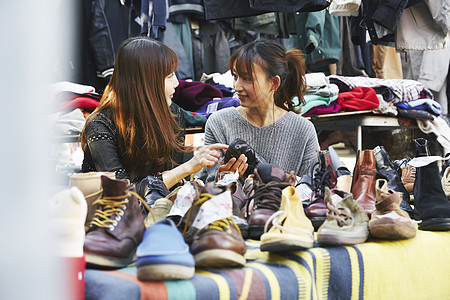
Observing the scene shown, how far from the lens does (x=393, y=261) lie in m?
0.88

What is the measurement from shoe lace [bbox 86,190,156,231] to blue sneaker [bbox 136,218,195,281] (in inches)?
3.1

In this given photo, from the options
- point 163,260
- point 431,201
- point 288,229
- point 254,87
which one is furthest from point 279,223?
point 254,87

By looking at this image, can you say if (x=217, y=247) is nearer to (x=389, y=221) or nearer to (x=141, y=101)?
(x=389, y=221)

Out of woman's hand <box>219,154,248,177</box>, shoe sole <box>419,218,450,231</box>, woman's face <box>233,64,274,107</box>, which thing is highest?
woman's face <box>233,64,274,107</box>

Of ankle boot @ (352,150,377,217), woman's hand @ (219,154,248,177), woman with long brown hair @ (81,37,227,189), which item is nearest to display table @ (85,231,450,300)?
ankle boot @ (352,150,377,217)

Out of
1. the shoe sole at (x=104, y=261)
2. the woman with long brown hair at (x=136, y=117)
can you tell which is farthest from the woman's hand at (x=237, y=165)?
the shoe sole at (x=104, y=261)

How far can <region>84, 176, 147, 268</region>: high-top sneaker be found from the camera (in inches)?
26.5

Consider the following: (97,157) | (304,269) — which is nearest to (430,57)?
(97,157)

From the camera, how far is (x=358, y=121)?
2.50 metres

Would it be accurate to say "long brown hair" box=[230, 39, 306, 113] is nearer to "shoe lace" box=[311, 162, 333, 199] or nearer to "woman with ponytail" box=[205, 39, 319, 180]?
"woman with ponytail" box=[205, 39, 319, 180]

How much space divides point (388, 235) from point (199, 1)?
211cm

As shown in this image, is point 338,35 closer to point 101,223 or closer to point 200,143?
point 200,143

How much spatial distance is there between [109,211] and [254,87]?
107 cm

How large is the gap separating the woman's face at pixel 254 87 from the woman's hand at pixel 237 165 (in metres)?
0.46
